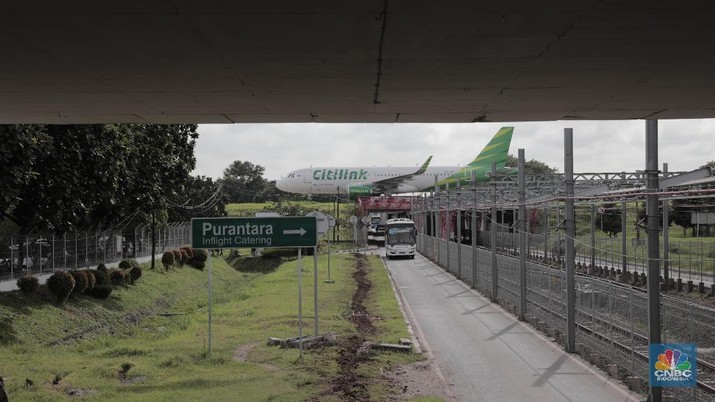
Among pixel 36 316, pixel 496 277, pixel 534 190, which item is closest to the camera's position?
pixel 36 316

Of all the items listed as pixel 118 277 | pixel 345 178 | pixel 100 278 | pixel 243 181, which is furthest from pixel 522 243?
pixel 243 181

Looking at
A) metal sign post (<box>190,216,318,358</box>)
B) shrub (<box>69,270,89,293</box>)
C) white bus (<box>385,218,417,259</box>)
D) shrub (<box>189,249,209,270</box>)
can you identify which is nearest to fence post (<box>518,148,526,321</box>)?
metal sign post (<box>190,216,318,358</box>)

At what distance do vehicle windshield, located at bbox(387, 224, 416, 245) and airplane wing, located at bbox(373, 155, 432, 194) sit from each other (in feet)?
70.0

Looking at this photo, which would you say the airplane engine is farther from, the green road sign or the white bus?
the green road sign

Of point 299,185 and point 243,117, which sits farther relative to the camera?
point 299,185

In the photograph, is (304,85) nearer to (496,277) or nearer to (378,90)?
(378,90)

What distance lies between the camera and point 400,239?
48.4m

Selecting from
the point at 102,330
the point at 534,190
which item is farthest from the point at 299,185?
the point at 102,330

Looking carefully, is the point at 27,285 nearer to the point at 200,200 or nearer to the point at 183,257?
the point at 183,257

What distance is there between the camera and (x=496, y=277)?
22.4m

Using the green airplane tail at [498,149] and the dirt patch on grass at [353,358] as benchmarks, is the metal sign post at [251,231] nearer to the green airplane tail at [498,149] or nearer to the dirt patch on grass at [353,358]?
the dirt patch on grass at [353,358]

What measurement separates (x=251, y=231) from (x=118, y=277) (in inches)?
715

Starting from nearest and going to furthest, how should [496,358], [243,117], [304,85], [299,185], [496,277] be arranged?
[304,85] < [243,117] < [496,358] < [496,277] < [299,185]

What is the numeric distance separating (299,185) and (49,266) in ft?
143
